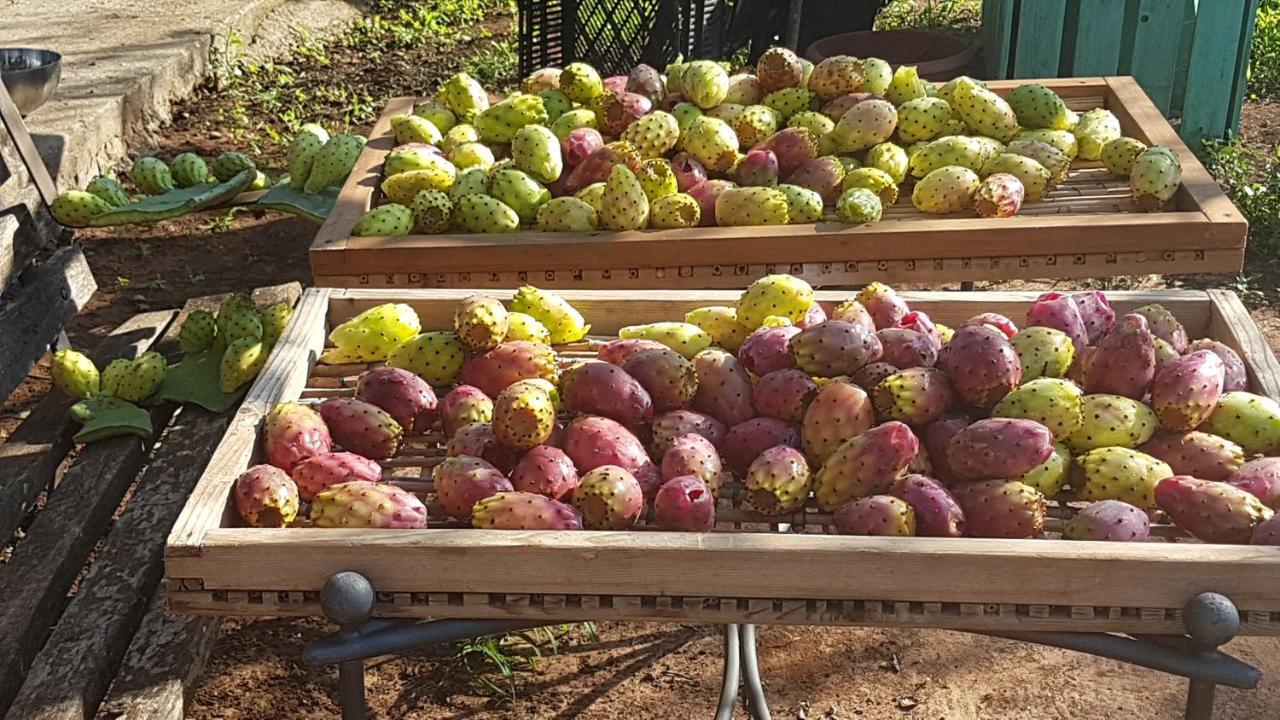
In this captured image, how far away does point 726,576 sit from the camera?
1369 millimetres

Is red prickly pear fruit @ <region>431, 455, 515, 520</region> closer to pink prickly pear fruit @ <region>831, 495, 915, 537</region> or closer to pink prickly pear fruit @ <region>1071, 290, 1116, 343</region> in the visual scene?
pink prickly pear fruit @ <region>831, 495, 915, 537</region>

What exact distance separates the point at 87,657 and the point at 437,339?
74cm

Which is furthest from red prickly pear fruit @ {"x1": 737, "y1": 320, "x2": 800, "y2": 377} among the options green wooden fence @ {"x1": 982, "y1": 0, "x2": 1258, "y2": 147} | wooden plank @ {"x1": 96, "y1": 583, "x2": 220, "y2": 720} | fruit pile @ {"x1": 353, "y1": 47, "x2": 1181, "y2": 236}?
green wooden fence @ {"x1": 982, "y1": 0, "x2": 1258, "y2": 147}

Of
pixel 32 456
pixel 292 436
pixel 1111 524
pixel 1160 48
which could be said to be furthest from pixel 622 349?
pixel 1160 48

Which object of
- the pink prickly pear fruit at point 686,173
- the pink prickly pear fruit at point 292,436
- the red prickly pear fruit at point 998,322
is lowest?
the pink prickly pear fruit at point 686,173

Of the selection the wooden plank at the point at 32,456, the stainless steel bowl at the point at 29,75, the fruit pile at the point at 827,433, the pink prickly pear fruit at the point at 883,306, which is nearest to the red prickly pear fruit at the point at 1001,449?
the fruit pile at the point at 827,433

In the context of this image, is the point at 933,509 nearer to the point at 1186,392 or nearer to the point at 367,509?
the point at 1186,392

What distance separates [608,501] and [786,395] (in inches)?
12.6

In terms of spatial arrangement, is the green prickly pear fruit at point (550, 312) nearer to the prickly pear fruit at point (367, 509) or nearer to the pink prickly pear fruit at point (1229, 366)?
the prickly pear fruit at point (367, 509)

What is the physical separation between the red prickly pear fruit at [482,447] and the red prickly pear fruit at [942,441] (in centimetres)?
52

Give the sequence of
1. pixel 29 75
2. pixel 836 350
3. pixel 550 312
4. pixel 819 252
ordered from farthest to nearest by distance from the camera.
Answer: pixel 29 75
pixel 819 252
pixel 550 312
pixel 836 350

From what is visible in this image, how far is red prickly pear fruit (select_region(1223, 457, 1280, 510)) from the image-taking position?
148 centimetres

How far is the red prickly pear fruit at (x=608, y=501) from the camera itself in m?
1.48

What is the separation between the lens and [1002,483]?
4.90 ft
